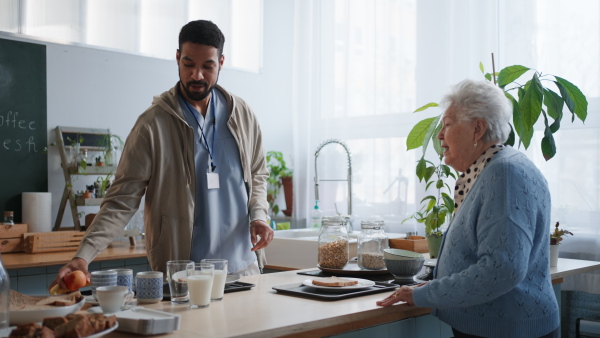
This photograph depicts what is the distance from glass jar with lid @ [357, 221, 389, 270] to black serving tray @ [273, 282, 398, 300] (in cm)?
24

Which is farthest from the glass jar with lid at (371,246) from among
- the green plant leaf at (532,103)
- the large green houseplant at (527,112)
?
the green plant leaf at (532,103)

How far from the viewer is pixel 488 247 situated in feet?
5.68

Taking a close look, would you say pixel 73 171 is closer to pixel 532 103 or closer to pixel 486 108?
pixel 532 103

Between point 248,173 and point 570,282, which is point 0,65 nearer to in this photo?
point 248,173

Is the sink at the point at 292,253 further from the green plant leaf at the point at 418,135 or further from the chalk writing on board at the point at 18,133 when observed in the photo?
the chalk writing on board at the point at 18,133

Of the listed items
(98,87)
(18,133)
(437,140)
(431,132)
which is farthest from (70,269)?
(98,87)

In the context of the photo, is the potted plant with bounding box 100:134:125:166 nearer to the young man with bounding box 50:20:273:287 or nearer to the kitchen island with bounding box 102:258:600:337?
the young man with bounding box 50:20:273:287

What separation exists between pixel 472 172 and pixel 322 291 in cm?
58

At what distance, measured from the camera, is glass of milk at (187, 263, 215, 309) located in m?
1.75

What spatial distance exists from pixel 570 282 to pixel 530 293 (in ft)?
6.54

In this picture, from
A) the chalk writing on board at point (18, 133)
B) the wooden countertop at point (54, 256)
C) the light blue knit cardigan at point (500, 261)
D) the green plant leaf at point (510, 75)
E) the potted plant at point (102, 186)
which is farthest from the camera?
the potted plant at point (102, 186)

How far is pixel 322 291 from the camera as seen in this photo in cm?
201

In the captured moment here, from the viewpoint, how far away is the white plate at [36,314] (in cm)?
148

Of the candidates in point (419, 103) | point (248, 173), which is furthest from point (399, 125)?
point (248, 173)
